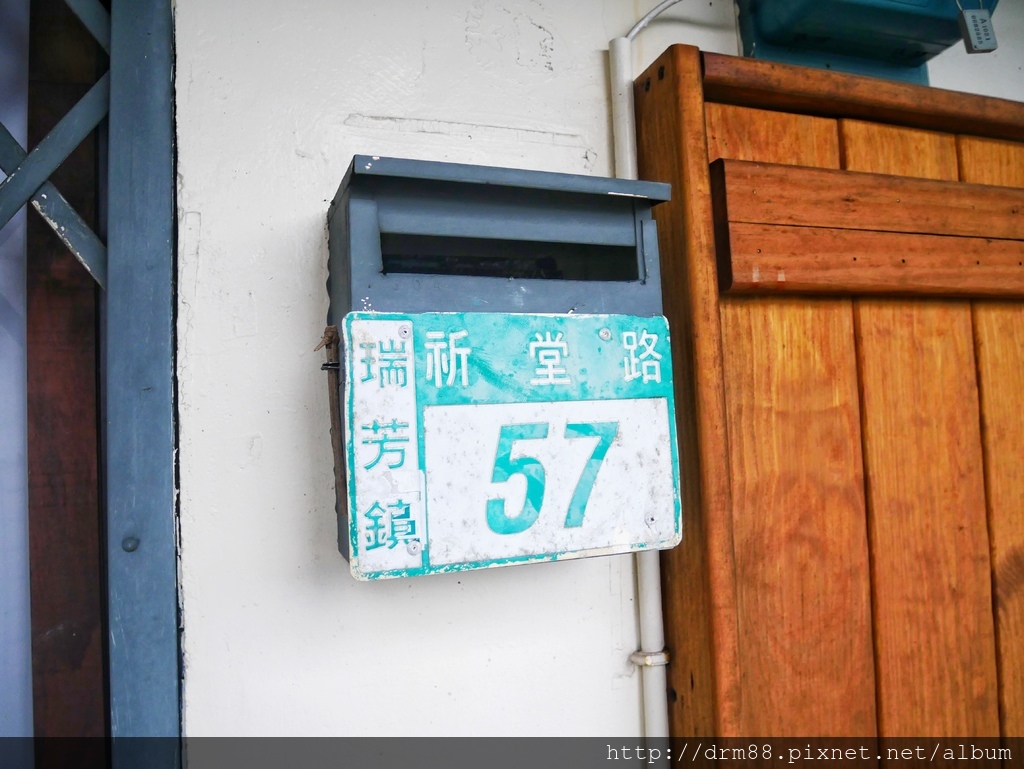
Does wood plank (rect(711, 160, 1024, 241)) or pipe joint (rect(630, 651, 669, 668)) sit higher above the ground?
wood plank (rect(711, 160, 1024, 241))

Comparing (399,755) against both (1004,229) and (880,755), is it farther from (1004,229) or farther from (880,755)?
(1004,229)

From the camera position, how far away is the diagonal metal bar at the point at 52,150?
845mm

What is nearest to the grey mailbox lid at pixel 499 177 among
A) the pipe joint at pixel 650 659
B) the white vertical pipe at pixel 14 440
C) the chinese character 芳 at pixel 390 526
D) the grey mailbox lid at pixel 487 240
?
the grey mailbox lid at pixel 487 240

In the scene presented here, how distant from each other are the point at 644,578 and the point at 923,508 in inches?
20.2

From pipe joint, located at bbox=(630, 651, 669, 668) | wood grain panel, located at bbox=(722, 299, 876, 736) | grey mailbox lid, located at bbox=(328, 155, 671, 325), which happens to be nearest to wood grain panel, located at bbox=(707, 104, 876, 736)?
wood grain panel, located at bbox=(722, 299, 876, 736)

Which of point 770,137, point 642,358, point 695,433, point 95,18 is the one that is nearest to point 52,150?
point 95,18

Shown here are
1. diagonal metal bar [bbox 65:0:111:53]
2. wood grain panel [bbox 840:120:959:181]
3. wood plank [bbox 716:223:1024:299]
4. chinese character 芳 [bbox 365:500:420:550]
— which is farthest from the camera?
wood grain panel [bbox 840:120:959:181]

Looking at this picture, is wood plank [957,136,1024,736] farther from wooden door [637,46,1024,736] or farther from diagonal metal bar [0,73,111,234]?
diagonal metal bar [0,73,111,234]

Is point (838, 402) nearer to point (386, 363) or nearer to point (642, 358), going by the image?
point (642, 358)

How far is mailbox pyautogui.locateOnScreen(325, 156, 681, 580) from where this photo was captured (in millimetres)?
792

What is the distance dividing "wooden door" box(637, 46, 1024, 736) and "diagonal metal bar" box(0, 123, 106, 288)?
32.9 inches

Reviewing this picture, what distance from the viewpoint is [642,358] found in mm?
910

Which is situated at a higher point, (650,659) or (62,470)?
(62,470)

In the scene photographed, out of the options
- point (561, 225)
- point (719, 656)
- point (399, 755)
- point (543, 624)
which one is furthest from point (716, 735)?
point (561, 225)
